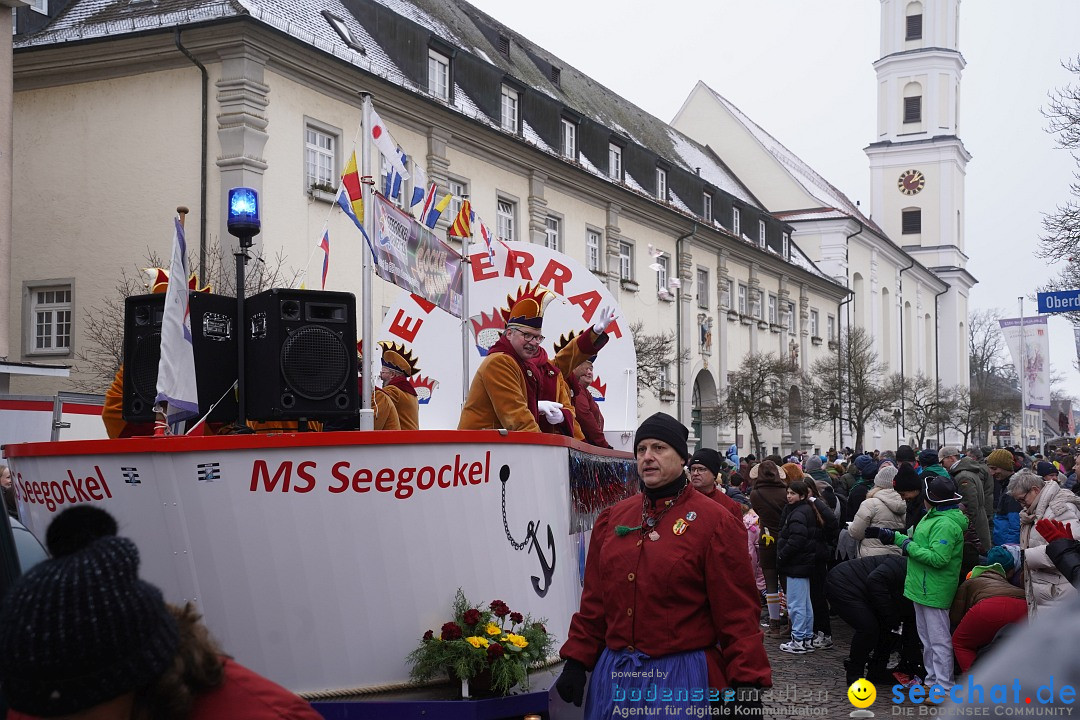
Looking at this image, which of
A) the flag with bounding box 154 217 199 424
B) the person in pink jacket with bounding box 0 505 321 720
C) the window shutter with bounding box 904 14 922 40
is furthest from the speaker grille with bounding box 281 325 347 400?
the window shutter with bounding box 904 14 922 40

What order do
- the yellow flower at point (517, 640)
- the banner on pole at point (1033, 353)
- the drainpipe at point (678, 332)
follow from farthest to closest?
the drainpipe at point (678, 332)
the banner on pole at point (1033, 353)
the yellow flower at point (517, 640)

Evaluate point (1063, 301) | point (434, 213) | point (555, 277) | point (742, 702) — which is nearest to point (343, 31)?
point (555, 277)

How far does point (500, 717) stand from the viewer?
5574 millimetres

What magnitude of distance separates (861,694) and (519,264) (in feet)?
15.1

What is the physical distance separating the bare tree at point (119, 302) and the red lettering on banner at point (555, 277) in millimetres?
9605

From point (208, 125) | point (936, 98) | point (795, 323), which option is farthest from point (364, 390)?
point (936, 98)

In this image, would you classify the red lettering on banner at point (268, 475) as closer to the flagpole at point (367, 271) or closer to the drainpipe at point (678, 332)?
the flagpole at point (367, 271)

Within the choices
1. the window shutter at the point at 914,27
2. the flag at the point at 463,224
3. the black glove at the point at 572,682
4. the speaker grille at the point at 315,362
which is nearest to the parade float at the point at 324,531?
the speaker grille at the point at 315,362

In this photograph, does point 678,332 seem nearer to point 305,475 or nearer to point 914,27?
point 305,475

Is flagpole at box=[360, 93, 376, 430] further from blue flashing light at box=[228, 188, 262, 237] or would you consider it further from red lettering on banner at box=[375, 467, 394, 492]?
red lettering on banner at box=[375, 467, 394, 492]

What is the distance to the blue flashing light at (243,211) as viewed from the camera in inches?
248

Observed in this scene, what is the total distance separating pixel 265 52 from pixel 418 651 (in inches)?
702

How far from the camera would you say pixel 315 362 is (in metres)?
6.11

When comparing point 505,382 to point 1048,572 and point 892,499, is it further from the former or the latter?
point 892,499
